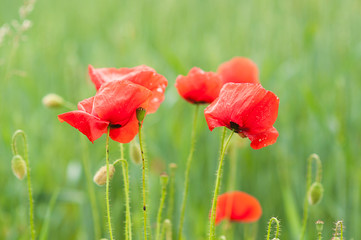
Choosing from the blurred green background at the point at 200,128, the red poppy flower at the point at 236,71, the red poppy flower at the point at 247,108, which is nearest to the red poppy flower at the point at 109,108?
the red poppy flower at the point at 247,108

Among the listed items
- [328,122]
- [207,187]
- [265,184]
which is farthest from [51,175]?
[328,122]

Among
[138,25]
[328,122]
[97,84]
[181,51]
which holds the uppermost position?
[138,25]

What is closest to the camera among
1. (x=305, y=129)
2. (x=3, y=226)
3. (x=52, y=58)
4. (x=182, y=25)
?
(x=3, y=226)

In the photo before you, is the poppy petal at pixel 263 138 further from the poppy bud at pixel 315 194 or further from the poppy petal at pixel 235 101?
the poppy bud at pixel 315 194

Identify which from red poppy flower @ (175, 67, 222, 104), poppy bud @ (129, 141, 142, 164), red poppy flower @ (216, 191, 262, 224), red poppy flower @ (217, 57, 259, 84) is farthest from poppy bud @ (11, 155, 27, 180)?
red poppy flower @ (217, 57, 259, 84)

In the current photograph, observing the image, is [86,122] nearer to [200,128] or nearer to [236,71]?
[236,71]

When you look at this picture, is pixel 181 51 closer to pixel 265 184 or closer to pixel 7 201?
pixel 265 184

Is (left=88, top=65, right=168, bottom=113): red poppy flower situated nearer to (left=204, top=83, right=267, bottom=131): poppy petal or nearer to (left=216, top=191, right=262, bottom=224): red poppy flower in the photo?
(left=204, top=83, right=267, bottom=131): poppy petal
